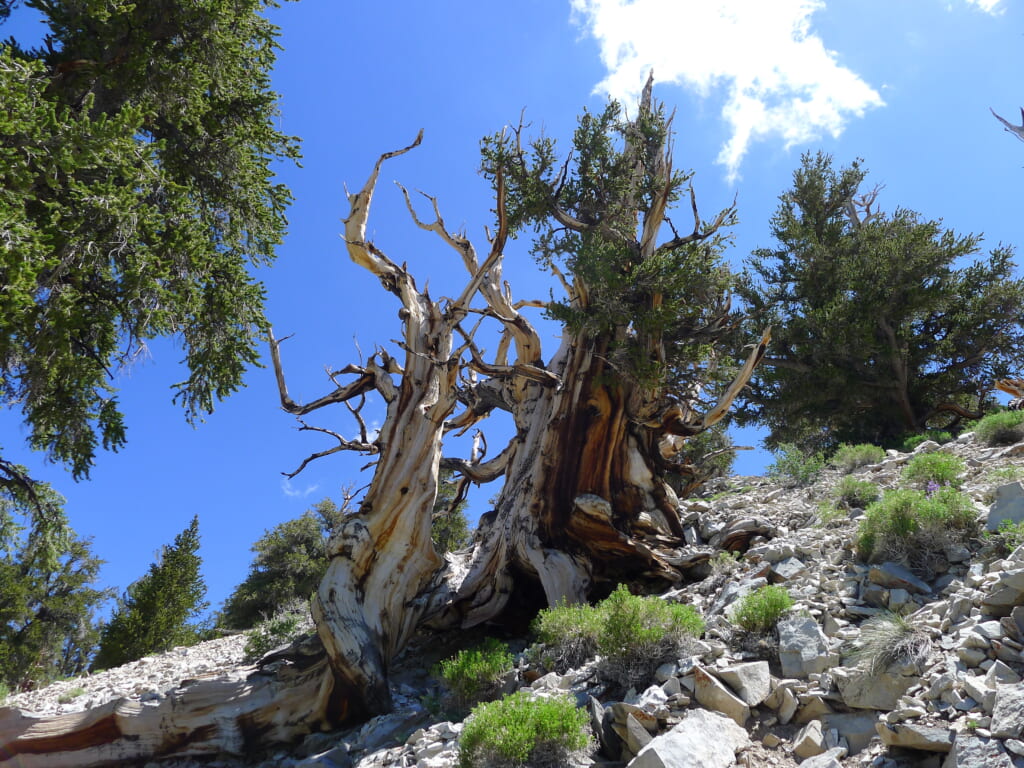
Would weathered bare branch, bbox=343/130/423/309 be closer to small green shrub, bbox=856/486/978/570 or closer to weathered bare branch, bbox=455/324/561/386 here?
weathered bare branch, bbox=455/324/561/386

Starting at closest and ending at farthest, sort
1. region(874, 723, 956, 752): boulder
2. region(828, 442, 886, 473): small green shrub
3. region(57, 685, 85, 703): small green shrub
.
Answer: region(874, 723, 956, 752): boulder < region(57, 685, 85, 703): small green shrub < region(828, 442, 886, 473): small green shrub

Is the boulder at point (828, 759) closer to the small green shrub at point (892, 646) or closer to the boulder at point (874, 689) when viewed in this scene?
the boulder at point (874, 689)

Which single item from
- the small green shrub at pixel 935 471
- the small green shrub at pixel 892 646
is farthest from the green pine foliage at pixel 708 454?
the small green shrub at pixel 892 646

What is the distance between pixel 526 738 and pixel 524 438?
5.86 meters

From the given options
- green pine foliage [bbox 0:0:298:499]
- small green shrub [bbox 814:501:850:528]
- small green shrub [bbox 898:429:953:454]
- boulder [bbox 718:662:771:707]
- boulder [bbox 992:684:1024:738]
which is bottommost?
boulder [bbox 992:684:1024:738]

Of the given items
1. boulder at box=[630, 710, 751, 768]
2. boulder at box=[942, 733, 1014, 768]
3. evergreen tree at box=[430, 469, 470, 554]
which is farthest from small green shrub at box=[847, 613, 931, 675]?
evergreen tree at box=[430, 469, 470, 554]

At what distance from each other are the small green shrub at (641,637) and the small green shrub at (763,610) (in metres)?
0.31

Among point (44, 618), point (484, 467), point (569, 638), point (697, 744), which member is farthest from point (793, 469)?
point (44, 618)

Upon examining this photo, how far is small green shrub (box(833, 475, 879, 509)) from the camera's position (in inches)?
269

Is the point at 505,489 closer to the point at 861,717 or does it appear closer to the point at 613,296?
the point at 613,296

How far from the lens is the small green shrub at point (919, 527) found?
4.88 metres

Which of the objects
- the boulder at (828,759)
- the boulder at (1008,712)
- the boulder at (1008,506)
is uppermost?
the boulder at (1008,506)

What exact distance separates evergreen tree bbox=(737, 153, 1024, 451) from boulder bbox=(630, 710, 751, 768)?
1115 centimetres

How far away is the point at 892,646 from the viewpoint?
3609mm
